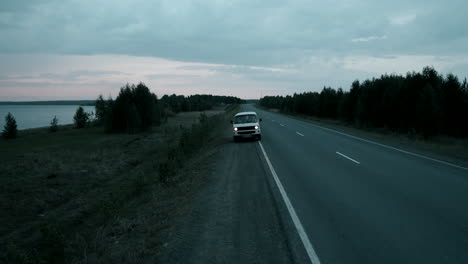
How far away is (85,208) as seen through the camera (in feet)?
42.3

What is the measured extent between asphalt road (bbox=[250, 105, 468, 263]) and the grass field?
291cm

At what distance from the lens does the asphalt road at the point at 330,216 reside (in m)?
4.99

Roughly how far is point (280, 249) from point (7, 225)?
11.0 m

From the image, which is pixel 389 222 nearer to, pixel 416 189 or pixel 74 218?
pixel 416 189

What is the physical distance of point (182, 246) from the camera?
5484 mm

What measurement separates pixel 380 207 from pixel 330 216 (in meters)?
1.27

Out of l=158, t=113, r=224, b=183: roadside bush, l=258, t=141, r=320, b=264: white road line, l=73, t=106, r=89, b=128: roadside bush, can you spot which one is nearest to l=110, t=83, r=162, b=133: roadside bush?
l=73, t=106, r=89, b=128: roadside bush

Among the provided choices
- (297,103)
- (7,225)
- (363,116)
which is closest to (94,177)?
(7,225)

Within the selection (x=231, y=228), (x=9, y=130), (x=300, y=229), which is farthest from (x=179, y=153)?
(x=9, y=130)

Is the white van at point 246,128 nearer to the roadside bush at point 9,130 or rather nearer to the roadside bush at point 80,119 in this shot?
the roadside bush at point 9,130

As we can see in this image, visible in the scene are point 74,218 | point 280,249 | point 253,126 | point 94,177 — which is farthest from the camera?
point 253,126

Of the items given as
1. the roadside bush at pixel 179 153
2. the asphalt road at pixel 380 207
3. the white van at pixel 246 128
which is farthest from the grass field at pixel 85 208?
the white van at pixel 246 128

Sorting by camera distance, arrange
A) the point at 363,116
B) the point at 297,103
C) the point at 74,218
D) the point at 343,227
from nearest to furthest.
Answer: the point at 343,227, the point at 74,218, the point at 363,116, the point at 297,103

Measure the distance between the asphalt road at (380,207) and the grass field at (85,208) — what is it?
2911 millimetres
